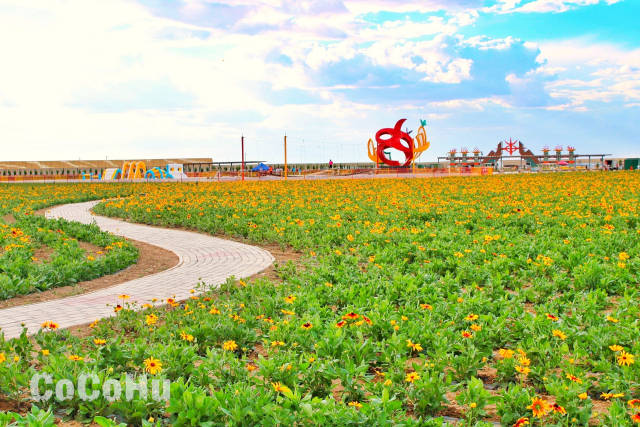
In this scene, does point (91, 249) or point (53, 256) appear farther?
point (91, 249)

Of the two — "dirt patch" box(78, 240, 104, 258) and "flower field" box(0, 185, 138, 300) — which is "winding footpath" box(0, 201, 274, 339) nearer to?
"flower field" box(0, 185, 138, 300)

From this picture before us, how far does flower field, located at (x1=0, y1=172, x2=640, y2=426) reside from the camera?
12.1ft

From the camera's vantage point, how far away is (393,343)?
184 inches

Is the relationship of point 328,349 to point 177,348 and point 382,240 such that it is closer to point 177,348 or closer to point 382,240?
point 177,348

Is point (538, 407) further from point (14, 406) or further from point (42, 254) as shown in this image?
point (42, 254)

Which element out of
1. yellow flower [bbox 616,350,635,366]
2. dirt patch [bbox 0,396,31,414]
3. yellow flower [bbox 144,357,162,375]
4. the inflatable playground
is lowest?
dirt patch [bbox 0,396,31,414]

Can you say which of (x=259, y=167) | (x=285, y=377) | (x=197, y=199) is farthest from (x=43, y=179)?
(x=285, y=377)

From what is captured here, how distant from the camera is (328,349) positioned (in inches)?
183

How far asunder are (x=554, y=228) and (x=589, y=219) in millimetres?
1578

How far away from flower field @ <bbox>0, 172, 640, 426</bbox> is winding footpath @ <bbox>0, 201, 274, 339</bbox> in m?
0.59

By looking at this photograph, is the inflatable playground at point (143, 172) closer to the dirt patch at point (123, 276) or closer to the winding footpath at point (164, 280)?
the winding footpath at point (164, 280)

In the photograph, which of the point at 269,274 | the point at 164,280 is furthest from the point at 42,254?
the point at 269,274

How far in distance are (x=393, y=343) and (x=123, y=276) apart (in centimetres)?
550

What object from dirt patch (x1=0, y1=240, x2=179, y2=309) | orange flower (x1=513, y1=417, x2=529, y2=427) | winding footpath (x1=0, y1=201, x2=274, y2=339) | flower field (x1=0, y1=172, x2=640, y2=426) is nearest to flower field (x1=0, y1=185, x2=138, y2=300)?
dirt patch (x1=0, y1=240, x2=179, y2=309)
